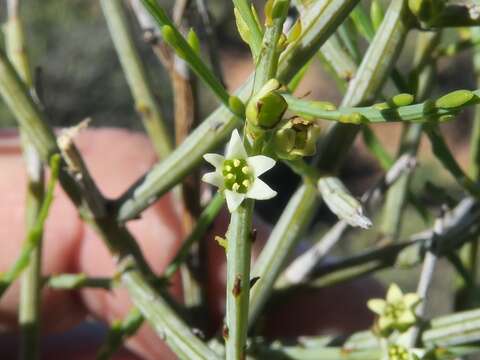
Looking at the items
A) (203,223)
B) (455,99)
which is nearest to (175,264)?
(203,223)

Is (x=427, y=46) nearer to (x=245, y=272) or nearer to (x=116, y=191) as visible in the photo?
(x=245, y=272)

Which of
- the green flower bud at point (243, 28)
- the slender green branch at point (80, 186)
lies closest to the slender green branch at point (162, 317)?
the slender green branch at point (80, 186)

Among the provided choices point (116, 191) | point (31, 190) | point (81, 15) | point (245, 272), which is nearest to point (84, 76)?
point (81, 15)

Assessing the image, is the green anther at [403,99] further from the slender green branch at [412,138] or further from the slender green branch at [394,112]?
the slender green branch at [412,138]

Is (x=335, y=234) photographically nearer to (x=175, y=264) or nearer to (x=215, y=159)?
(x=175, y=264)

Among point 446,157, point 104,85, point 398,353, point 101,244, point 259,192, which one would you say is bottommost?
point 104,85

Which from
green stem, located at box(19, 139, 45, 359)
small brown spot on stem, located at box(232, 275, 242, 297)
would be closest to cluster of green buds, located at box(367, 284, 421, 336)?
small brown spot on stem, located at box(232, 275, 242, 297)
